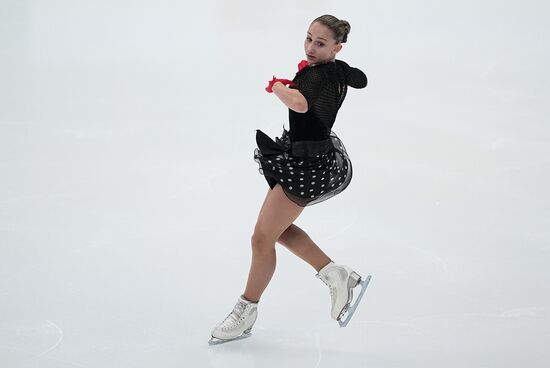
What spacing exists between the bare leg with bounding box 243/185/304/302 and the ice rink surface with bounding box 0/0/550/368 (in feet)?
0.90

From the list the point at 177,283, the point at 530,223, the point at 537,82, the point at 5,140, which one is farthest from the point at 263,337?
the point at 537,82

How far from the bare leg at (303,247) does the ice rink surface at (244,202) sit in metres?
0.34

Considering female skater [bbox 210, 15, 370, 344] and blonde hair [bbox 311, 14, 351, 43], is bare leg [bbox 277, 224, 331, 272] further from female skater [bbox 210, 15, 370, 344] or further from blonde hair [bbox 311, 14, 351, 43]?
blonde hair [bbox 311, 14, 351, 43]

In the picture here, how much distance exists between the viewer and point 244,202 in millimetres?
4836

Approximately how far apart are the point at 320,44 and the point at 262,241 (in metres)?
0.81

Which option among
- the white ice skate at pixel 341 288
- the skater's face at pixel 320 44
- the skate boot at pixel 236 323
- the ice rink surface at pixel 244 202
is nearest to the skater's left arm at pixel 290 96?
the skater's face at pixel 320 44

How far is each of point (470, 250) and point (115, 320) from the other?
1.91m

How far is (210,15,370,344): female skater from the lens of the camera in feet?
9.68

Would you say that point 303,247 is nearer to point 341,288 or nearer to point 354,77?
point 341,288

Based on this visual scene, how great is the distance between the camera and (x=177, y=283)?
149 inches

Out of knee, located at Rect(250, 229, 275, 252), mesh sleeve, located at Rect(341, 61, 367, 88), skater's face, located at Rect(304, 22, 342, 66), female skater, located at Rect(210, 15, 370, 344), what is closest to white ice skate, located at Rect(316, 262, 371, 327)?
female skater, located at Rect(210, 15, 370, 344)

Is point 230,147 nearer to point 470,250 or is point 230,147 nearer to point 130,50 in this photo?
point 470,250

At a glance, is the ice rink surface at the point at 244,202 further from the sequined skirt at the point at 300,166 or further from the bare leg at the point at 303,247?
the sequined skirt at the point at 300,166

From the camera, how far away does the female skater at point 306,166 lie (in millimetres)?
2949
